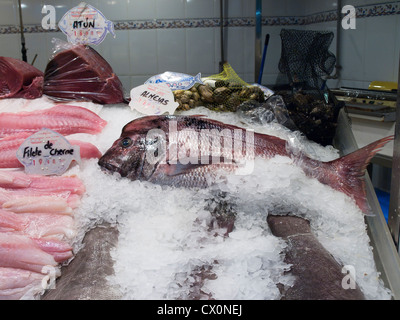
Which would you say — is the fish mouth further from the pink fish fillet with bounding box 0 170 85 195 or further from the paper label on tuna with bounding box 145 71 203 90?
the paper label on tuna with bounding box 145 71 203 90

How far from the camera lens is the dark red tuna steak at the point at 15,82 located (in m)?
2.21

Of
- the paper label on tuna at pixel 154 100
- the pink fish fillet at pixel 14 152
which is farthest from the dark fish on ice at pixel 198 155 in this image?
the paper label on tuna at pixel 154 100

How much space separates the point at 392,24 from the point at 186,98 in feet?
5.13

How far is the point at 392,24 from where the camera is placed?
264 centimetres

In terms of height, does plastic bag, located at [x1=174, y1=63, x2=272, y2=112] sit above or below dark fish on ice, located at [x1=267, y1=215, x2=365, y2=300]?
above

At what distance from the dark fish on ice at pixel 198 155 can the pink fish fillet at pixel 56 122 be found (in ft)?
1.30

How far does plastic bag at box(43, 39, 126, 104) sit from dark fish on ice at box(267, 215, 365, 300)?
1.41 m

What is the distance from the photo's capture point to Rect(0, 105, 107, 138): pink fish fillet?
1.87 m

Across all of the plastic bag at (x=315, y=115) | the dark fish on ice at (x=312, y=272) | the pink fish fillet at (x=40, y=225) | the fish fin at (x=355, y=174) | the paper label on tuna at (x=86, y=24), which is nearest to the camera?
the dark fish on ice at (x=312, y=272)

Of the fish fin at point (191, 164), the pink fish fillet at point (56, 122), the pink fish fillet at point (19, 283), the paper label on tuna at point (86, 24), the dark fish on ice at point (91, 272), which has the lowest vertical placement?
the pink fish fillet at point (19, 283)

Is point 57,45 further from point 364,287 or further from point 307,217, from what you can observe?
point 364,287

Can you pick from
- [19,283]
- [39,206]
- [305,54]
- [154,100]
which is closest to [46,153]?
[39,206]

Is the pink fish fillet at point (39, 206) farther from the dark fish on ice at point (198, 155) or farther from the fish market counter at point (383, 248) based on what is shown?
the fish market counter at point (383, 248)

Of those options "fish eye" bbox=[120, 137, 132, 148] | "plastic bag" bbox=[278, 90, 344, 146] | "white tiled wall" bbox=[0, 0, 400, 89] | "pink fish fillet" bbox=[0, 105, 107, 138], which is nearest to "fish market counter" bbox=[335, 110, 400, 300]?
"plastic bag" bbox=[278, 90, 344, 146]
